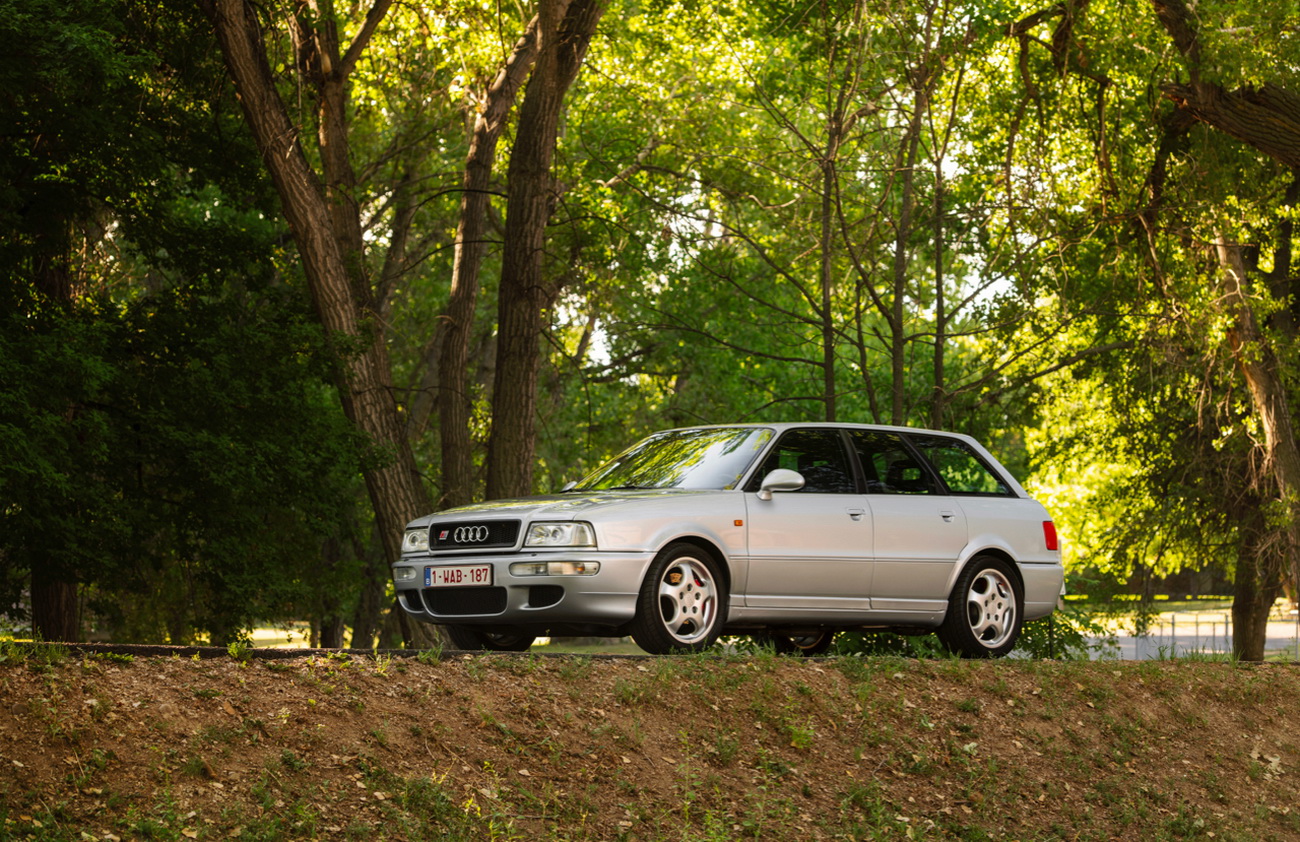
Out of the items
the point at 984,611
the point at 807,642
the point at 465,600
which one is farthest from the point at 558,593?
the point at 807,642

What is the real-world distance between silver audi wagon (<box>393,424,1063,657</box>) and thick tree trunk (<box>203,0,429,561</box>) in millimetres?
5523

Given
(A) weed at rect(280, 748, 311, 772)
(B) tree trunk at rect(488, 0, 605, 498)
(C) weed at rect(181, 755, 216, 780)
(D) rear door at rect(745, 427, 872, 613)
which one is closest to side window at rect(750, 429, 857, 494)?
(D) rear door at rect(745, 427, 872, 613)

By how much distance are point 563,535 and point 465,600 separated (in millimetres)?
892

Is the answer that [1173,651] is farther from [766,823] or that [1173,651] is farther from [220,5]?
[220,5]

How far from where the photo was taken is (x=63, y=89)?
12961 millimetres

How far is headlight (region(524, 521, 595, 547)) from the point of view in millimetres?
8805

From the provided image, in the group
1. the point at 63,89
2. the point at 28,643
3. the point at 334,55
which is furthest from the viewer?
the point at 334,55

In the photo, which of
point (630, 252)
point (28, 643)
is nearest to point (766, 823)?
point (28, 643)

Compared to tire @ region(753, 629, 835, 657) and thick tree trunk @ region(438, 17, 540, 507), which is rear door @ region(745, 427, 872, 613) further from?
thick tree trunk @ region(438, 17, 540, 507)

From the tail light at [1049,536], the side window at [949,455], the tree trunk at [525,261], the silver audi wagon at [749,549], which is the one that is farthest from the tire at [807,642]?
the tree trunk at [525,261]

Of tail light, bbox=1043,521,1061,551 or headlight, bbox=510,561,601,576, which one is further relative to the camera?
tail light, bbox=1043,521,1061,551

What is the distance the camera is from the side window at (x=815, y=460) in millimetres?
10109

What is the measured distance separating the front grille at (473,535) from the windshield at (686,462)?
1.24 metres

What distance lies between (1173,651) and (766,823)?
6442mm
